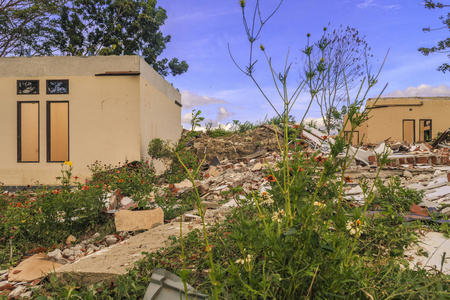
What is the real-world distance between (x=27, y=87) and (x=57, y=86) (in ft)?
3.27

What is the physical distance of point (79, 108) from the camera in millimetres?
9508

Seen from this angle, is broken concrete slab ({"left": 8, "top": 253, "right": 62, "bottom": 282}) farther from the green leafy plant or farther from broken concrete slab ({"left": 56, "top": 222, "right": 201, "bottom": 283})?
the green leafy plant

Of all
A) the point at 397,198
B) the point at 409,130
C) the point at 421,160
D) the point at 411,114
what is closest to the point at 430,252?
the point at 397,198

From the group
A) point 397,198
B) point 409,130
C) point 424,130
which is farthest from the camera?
point 409,130

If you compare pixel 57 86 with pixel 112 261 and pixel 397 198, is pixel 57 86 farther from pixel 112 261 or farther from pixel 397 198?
pixel 397 198

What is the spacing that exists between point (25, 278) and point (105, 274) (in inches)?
42.8

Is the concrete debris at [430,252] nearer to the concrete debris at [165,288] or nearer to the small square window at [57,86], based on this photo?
the concrete debris at [165,288]

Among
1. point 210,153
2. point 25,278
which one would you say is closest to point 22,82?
point 210,153

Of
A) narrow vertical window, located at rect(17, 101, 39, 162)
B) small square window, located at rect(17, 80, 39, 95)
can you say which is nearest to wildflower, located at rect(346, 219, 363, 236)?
small square window, located at rect(17, 80, 39, 95)

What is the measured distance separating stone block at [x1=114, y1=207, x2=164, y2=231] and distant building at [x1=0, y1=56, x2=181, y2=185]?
5005 mm

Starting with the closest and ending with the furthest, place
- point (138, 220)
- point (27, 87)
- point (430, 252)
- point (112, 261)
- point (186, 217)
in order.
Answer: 1. point (430, 252)
2. point (112, 261)
3. point (186, 217)
4. point (138, 220)
5. point (27, 87)

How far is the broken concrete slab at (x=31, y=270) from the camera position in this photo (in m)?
2.96

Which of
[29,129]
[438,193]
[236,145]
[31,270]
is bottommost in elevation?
[31,270]

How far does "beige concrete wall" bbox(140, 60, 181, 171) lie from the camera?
9539mm
